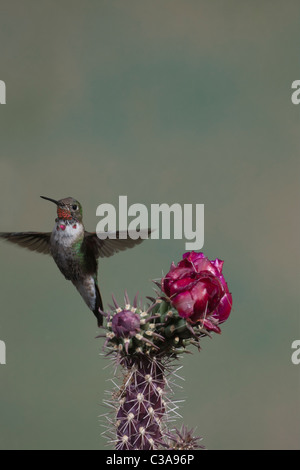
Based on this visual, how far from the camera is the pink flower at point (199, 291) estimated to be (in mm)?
964

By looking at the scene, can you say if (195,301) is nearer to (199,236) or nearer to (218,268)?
(218,268)

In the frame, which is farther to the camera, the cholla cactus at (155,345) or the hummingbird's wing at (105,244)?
the hummingbird's wing at (105,244)

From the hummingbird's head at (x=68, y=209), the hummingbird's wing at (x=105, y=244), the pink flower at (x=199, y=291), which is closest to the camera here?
the pink flower at (x=199, y=291)

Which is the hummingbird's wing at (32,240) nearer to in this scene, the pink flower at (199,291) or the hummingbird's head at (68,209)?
the hummingbird's head at (68,209)

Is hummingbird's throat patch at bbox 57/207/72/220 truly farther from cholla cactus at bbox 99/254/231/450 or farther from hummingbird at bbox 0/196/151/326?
cholla cactus at bbox 99/254/231/450

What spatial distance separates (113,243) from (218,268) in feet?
1.89

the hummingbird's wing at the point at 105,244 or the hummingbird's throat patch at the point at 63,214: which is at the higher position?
the hummingbird's throat patch at the point at 63,214

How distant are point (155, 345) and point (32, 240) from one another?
0.76 m

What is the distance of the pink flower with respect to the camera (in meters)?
0.96

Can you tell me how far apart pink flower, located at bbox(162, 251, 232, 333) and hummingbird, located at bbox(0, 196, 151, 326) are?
16.8 inches

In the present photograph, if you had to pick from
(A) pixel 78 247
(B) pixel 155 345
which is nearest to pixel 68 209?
(A) pixel 78 247

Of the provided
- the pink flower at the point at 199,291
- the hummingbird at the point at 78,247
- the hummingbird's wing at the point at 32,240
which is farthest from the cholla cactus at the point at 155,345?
the hummingbird's wing at the point at 32,240

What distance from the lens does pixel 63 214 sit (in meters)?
1.42
